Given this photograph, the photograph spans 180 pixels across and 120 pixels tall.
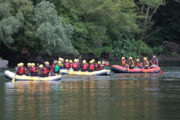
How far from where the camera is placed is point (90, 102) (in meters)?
24.6

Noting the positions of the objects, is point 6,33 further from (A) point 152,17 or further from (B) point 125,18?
(A) point 152,17

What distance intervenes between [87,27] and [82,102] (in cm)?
4234

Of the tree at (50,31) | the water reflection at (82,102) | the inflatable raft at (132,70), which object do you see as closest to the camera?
the water reflection at (82,102)

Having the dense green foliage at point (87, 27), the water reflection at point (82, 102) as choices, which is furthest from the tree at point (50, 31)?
the water reflection at point (82, 102)

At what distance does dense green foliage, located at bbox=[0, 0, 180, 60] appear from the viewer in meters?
56.1

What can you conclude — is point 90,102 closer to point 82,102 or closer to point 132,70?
point 82,102

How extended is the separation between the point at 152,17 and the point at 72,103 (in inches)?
2408

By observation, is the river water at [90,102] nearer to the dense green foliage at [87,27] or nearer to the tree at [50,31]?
the tree at [50,31]

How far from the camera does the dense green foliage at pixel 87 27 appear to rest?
56.1m

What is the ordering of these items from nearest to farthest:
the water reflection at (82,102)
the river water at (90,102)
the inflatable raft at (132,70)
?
the river water at (90,102), the water reflection at (82,102), the inflatable raft at (132,70)

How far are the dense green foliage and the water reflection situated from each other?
75.0 ft

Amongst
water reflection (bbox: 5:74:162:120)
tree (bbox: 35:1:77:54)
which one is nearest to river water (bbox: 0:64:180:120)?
water reflection (bbox: 5:74:162:120)

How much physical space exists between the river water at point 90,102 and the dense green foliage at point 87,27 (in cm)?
2262

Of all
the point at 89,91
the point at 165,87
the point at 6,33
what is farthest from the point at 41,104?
the point at 6,33
